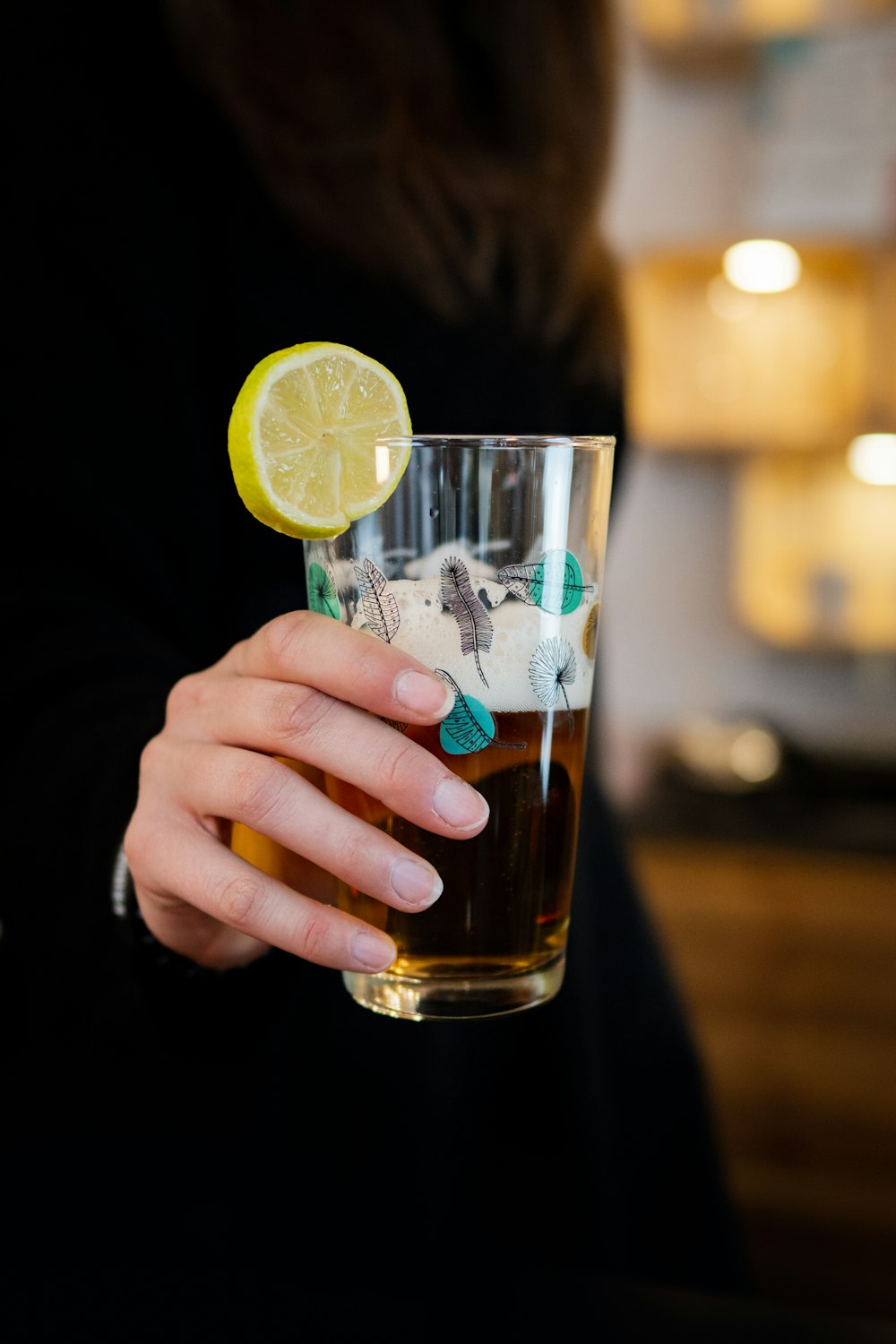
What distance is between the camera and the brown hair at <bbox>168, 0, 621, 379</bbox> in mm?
1005

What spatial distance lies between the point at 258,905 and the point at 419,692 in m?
0.14

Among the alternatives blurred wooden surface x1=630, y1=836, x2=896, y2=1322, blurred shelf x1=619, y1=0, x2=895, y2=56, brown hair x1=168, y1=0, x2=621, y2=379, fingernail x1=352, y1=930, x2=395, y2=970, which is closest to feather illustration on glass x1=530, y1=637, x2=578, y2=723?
fingernail x1=352, y1=930, x2=395, y2=970

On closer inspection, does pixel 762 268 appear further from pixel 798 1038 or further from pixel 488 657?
pixel 488 657

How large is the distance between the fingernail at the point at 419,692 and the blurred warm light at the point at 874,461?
7.75ft

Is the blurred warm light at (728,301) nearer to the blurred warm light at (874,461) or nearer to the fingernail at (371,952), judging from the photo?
the blurred warm light at (874,461)

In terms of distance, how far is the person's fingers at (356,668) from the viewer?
496 mm

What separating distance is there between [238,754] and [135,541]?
0.38 metres

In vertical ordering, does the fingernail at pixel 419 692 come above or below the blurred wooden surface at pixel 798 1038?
above

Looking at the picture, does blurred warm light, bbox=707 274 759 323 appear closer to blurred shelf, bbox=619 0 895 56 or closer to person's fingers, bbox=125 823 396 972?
blurred shelf, bbox=619 0 895 56

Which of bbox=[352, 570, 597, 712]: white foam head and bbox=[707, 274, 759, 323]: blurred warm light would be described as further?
bbox=[707, 274, 759, 323]: blurred warm light

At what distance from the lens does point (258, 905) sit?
0.55 metres

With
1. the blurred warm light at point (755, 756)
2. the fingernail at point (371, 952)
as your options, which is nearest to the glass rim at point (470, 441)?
the fingernail at point (371, 952)

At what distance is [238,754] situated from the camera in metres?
0.54

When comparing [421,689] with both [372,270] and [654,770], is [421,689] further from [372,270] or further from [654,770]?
[654,770]
